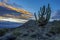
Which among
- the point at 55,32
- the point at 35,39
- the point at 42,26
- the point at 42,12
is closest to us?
the point at 35,39

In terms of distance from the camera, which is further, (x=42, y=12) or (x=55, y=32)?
(x=42, y=12)

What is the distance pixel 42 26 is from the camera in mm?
18953

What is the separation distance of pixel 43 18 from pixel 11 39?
5128mm

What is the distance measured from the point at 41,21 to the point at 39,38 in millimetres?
4475

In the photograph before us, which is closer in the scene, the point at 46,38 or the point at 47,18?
the point at 46,38

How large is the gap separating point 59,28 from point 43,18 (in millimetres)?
2549

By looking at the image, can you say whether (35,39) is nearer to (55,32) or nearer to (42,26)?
(55,32)

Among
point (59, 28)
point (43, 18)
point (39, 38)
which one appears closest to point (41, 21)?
point (43, 18)

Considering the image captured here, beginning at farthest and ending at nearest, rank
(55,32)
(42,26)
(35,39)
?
1. (42,26)
2. (55,32)
3. (35,39)

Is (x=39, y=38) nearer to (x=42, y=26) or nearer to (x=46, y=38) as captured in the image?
(x=46, y=38)

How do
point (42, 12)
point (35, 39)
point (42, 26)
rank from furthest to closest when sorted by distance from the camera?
1. point (42, 26)
2. point (42, 12)
3. point (35, 39)

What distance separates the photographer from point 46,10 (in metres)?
17.8

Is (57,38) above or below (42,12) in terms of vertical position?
below

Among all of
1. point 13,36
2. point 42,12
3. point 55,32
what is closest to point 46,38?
point 55,32
